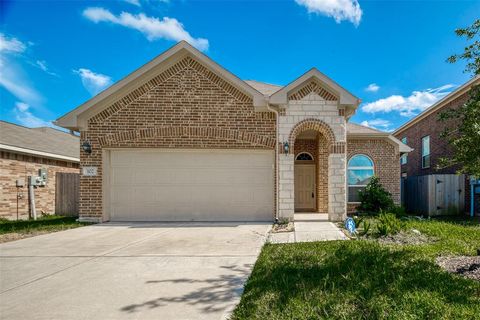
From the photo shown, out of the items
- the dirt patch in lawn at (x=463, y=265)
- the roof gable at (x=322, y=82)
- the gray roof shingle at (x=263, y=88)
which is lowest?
the dirt patch in lawn at (x=463, y=265)

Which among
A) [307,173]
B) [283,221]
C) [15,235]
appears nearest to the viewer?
[15,235]

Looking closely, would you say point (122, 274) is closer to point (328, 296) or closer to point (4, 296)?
point (4, 296)

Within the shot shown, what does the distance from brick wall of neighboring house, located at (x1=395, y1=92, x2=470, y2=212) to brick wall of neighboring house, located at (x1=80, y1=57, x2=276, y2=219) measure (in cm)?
1037

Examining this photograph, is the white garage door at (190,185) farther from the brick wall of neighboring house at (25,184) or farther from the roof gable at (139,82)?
the brick wall of neighboring house at (25,184)

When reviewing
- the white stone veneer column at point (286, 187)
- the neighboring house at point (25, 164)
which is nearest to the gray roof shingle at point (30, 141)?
the neighboring house at point (25, 164)

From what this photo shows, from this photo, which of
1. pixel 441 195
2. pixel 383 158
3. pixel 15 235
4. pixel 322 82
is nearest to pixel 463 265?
pixel 322 82

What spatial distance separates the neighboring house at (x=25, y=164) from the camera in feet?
36.3

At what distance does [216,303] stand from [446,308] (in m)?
2.59

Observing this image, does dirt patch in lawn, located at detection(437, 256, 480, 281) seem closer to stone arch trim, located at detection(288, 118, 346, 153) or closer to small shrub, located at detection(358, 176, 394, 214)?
stone arch trim, located at detection(288, 118, 346, 153)

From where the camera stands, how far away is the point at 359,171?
1284cm

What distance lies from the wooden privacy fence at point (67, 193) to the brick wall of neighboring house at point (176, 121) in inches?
136

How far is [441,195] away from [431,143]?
5.84m

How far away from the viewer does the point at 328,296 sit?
3367mm

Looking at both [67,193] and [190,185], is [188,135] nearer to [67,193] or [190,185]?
[190,185]
